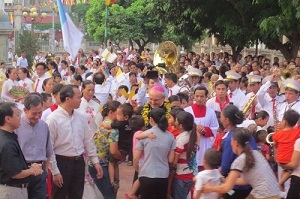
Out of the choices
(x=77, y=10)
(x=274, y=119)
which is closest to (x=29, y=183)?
(x=274, y=119)

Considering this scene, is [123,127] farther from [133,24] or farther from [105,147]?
[133,24]

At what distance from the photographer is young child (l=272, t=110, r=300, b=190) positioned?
8.48m

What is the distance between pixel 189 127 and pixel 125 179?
13.8 ft

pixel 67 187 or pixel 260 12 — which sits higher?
pixel 260 12

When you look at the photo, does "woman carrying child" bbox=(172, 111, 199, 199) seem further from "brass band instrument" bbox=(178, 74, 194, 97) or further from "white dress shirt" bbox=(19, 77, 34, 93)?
"white dress shirt" bbox=(19, 77, 34, 93)

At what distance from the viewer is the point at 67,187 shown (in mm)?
8383

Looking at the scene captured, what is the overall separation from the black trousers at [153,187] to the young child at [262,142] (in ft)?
6.27

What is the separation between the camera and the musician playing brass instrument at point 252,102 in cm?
1202

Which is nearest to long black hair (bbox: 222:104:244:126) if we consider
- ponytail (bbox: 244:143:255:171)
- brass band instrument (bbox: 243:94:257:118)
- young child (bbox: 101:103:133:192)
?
ponytail (bbox: 244:143:255:171)

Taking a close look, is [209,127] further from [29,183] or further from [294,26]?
[294,26]

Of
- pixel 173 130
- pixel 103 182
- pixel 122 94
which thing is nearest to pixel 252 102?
pixel 122 94

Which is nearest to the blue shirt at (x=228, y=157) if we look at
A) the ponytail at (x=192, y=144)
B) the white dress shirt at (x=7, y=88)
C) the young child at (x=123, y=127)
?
the ponytail at (x=192, y=144)

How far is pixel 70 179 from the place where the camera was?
27.4 feet

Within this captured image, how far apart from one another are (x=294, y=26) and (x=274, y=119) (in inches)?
331
